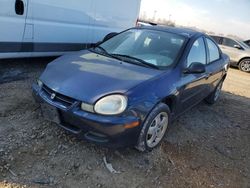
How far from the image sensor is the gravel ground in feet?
10.2

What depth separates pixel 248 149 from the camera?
4555mm

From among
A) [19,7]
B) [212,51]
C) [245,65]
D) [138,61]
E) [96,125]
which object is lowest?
[245,65]

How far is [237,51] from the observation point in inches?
531

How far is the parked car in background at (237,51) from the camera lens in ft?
44.0

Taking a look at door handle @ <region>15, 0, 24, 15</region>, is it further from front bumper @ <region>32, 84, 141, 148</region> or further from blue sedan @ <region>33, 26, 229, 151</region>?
front bumper @ <region>32, 84, 141, 148</region>

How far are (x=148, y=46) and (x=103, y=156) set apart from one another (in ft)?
5.85

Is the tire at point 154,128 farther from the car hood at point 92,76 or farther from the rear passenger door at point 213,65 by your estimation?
the rear passenger door at point 213,65

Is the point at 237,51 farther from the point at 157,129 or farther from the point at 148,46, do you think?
the point at 157,129

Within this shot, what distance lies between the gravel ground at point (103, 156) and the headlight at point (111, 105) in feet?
2.09

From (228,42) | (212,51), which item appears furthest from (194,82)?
(228,42)

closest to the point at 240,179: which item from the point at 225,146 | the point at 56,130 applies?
the point at 225,146

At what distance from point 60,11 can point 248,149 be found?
4.17 meters

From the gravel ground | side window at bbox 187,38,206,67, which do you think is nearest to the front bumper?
the gravel ground

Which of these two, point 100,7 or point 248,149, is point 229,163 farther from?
point 100,7
